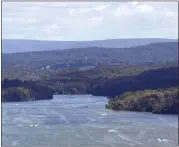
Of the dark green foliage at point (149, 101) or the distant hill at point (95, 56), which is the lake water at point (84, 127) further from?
the distant hill at point (95, 56)

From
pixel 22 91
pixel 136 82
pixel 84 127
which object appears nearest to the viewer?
pixel 84 127

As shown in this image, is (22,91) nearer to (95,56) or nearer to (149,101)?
(149,101)

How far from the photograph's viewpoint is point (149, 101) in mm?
10820

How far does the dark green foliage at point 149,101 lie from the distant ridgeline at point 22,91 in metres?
2.20

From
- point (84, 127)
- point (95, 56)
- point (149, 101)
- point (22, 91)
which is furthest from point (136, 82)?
point (95, 56)

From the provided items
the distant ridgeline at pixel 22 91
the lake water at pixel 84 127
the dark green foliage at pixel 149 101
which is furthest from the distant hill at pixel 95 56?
the lake water at pixel 84 127

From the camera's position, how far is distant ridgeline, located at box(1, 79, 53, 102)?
11058 millimetres

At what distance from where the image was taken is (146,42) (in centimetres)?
2919

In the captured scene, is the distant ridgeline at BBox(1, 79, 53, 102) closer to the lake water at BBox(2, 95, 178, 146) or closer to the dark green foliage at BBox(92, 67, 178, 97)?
the lake water at BBox(2, 95, 178, 146)

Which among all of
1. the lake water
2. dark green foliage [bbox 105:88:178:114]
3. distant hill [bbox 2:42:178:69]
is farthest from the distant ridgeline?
distant hill [bbox 2:42:178:69]

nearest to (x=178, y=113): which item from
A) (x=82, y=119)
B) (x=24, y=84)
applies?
(x=82, y=119)

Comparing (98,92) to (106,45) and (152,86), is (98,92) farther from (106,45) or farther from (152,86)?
Answer: (106,45)

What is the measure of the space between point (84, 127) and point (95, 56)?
19371 millimetres

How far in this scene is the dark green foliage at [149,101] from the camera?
9.90 meters
